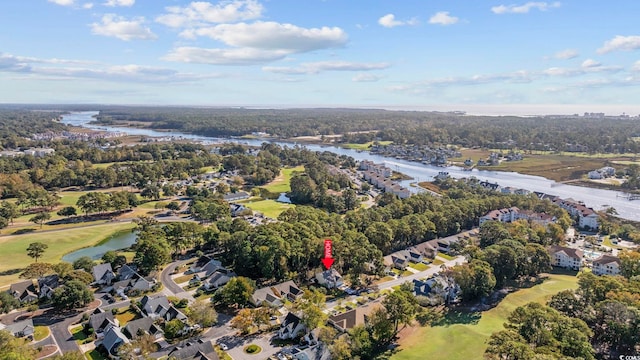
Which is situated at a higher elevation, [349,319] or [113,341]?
[349,319]

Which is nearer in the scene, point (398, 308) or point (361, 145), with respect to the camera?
point (398, 308)

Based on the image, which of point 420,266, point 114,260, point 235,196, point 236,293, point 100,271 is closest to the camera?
point 236,293

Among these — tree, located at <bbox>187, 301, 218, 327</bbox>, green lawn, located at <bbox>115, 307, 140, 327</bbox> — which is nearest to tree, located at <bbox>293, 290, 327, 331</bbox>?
tree, located at <bbox>187, 301, 218, 327</bbox>

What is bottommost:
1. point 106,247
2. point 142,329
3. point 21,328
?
point 106,247

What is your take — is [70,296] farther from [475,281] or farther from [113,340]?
[475,281]

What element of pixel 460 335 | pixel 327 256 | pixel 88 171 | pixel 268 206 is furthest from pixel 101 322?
pixel 88 171

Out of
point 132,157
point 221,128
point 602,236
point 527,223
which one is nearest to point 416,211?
point 527,223

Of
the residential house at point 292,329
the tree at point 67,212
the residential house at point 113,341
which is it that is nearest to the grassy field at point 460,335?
the residential house at point 292,329

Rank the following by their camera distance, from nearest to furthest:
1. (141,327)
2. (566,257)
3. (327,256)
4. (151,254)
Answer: (141,327) → (151,254) → (327,256) → (566,257)

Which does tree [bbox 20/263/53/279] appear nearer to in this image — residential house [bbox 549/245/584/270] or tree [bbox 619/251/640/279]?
residential house [bbox 549/245/584/270]
